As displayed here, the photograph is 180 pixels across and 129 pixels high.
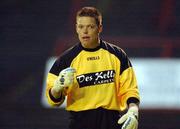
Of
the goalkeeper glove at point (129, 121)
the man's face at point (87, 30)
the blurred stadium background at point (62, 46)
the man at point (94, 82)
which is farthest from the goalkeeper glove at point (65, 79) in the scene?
the blurred stadium background at point (62, 46)

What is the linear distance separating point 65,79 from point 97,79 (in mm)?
303

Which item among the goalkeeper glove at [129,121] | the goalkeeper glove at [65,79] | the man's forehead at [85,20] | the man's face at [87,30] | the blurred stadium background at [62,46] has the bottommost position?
the goalkeeper glove at [129,121]

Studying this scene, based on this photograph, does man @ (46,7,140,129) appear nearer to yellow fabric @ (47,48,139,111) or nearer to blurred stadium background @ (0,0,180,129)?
yellow fabric @ (47,48,139,111)

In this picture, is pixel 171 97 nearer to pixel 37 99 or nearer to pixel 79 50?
pixel 37 99

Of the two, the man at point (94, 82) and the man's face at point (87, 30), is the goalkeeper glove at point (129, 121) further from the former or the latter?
the man's face at point (87, 30)

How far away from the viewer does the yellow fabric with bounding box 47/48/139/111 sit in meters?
4.30

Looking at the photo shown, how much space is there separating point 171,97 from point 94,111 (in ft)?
12.8

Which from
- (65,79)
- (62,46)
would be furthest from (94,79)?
(62,46)

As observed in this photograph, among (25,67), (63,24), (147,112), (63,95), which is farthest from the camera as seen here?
(63,24)

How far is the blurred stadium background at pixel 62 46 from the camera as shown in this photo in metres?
8.02

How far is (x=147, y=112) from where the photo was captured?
313 inches

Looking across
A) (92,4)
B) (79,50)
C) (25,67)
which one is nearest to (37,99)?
(25,67)

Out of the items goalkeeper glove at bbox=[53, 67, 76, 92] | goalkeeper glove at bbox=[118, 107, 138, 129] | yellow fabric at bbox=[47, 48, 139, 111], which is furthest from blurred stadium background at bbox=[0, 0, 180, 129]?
goalkeeper glove at bbox=[53, 67, 76, 92]

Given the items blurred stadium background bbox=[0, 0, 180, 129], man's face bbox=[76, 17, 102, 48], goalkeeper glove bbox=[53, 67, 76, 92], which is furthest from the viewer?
blurred stadium background bbox=[0, 0, 180, 129]
